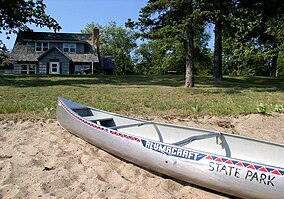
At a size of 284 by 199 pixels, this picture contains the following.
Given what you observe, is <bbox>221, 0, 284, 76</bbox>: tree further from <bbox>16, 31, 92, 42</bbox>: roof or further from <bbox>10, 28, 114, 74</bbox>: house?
<bbox>16, 31, 92, 42</bbox>: roof

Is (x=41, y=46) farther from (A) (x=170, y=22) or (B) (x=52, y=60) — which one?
(A) (x=170, y=22)

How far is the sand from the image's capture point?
350 cm

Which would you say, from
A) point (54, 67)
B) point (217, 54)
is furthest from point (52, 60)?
point (217, 54)

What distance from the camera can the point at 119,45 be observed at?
59.7m

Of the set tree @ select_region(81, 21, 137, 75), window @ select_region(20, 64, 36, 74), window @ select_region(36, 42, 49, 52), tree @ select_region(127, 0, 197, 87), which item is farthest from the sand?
tree @ select_region(81, 21, 137, 75)

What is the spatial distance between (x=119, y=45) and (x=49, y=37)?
25566mm

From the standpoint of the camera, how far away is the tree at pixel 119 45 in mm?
58750

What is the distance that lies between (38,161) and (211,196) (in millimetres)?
2581

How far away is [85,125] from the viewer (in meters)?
4.94

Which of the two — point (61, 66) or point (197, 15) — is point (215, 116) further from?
point (61, 66)

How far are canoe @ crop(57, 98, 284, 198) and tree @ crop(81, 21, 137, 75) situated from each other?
53583 millimetres

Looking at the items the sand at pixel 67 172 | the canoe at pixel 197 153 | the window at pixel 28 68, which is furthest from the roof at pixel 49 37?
the canoe at pixel 197 153

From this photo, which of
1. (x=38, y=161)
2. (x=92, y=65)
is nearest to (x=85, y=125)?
(x=38, y=161)

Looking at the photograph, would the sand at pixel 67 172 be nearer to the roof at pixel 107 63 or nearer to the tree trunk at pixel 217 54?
the tree trunk at pixel 217 54
